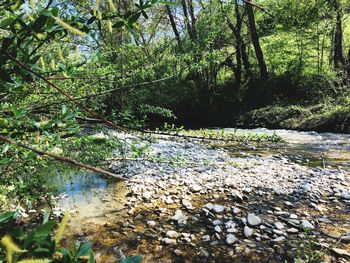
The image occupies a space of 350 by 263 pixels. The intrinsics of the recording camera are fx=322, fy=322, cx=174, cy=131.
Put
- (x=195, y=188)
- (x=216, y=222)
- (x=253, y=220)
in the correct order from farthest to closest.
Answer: (x=195, y=188) < (x=216, y=222) < (x=253, y=220)

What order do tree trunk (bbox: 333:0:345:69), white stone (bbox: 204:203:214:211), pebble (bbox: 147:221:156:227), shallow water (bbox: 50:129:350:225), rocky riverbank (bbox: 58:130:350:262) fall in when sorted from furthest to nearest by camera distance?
tree trunk (bbox: 333:0:345:69) → shallow water (bbox: 50:129:350:225) → white stone (bbox: 204:203:214:211) → pebble (bbox: 147:221:156:227) → rocky riverbank (bbox: 58:130:350:262)

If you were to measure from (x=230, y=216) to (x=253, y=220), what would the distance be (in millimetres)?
480

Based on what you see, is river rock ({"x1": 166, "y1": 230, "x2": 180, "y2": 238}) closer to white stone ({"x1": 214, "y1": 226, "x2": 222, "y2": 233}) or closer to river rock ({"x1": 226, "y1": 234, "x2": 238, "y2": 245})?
white stone ({"x1": 214, "y1": 226, "x2": 222, "y2": 233})

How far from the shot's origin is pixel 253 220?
215 inches

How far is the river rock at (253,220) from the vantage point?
17.7 feet

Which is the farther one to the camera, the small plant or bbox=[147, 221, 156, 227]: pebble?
bbox=[147, 221, 156, 227]: pebble

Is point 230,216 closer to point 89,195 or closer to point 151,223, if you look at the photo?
point 151,223

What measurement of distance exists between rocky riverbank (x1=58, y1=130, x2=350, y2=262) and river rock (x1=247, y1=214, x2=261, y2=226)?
17 millimetres

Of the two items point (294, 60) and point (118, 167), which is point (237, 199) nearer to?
point (118, 167)

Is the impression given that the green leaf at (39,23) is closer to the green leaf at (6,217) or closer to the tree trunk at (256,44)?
the green leaf at (6,217)

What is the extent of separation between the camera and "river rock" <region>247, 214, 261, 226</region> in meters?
5.41

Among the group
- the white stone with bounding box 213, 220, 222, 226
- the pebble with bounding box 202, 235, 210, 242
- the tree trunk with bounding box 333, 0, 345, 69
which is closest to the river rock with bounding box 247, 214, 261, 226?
the white stone with bounding box 213, 220, 222, 226

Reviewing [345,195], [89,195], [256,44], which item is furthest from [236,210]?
[256,44]

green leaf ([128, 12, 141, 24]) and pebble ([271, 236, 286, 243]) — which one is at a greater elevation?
green leaf ([128, 12, 141, 24])
